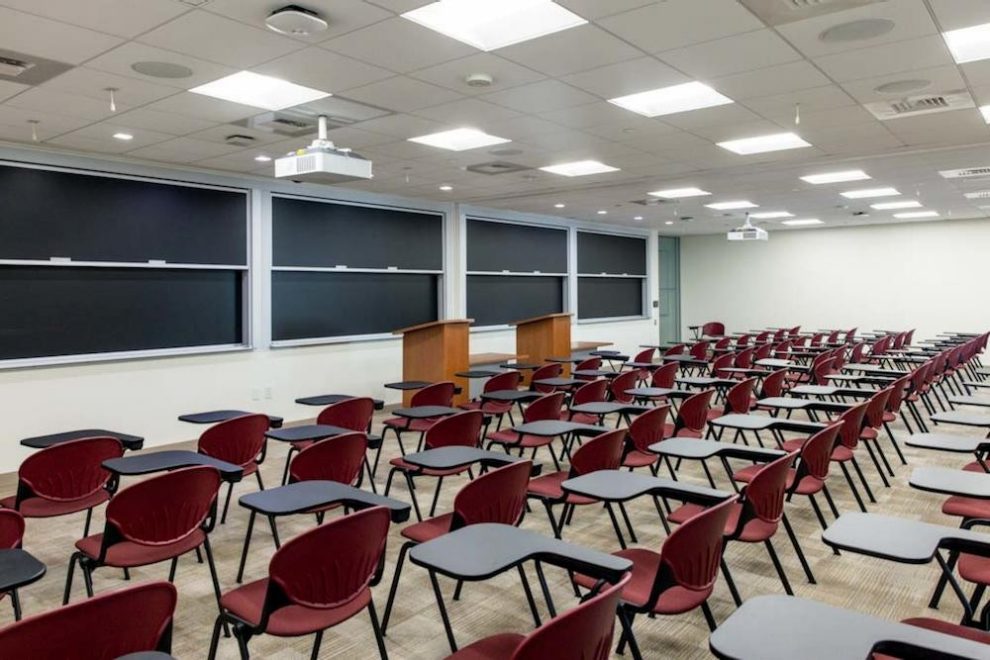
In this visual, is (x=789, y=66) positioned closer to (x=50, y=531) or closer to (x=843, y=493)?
(x=843, y=493)

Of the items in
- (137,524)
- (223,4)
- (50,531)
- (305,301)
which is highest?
(223,4)

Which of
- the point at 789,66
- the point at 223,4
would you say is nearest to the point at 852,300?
the point at 789,66

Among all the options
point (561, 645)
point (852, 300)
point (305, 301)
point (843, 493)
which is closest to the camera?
point (561, 645)

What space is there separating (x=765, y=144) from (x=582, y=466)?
4859 millimetres

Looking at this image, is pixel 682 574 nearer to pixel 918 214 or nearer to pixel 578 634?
pixel 578 634

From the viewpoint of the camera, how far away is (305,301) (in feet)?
31.3

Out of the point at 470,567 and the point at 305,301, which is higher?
the point at 305,301

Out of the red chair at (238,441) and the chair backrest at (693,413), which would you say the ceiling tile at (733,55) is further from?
the red chair at (238,441)

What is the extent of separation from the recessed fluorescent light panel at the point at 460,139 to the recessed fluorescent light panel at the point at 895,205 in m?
8.81

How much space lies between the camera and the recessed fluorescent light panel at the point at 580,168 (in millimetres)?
8422

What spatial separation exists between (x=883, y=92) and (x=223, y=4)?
4.79 m

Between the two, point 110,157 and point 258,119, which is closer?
point 258,119

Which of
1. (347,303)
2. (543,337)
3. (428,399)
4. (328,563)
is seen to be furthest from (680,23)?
(543,337)

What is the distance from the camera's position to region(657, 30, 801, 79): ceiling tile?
169 inches
